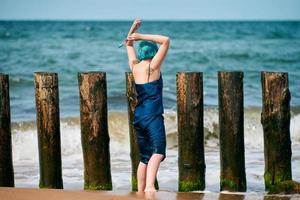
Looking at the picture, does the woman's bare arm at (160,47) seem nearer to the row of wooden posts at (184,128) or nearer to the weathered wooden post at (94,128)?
the row of wooden posts at (184,128)

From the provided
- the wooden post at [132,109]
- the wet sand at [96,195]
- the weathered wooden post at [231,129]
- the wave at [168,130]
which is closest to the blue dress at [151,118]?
the wet sand at [96,195]

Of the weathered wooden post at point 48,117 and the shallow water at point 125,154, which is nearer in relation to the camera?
the weathered wooden post at point 48,117

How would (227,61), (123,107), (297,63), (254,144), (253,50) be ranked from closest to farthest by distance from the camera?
1. (254,144)
2. (123,107)
3. (297,63)
4. (227,61)
5. (253,50)

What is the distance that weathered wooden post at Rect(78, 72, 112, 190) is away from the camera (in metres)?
6.82

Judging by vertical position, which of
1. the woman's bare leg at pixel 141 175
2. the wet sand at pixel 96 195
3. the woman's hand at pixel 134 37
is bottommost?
the wet sand at pixel 96 195

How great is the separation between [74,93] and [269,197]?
983 centimetres

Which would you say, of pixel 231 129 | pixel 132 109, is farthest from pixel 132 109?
pixel 231 129

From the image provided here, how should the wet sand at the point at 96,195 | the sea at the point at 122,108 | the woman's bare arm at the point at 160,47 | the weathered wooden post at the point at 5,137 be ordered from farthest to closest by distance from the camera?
1. the sea at the point at 122,108
2. the weathered wooden post at the point at 5,137
3. the woman's bare arm at the point at 160,47
4. the wet sand at the point at 96,195

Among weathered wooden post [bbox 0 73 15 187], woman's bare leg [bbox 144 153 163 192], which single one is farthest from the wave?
woman's bare leg [bbox 144 153 163 192]

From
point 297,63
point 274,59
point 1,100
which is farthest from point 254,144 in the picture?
point 274,59

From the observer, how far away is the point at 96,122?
6840 mm

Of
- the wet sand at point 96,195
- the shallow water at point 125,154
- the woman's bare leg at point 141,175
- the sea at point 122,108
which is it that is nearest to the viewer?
the wet sand at point 96,195

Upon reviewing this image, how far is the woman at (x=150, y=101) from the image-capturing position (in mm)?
6164

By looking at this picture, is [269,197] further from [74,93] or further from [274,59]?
[274,59]
